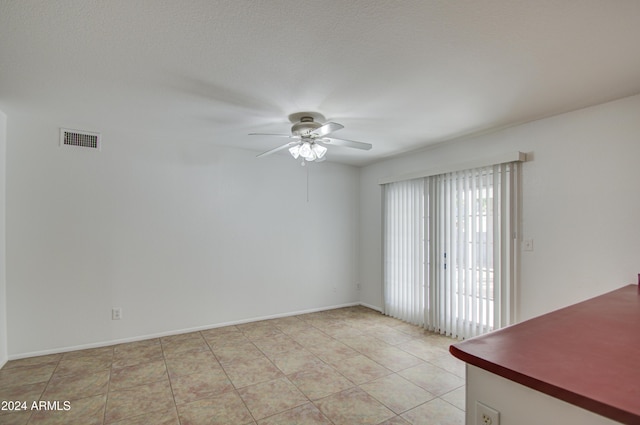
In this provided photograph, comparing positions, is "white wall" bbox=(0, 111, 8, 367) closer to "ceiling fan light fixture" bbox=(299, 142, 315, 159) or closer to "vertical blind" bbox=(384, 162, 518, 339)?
"ceiling fan light fixture" bbox=(299, 142, 315, 159)

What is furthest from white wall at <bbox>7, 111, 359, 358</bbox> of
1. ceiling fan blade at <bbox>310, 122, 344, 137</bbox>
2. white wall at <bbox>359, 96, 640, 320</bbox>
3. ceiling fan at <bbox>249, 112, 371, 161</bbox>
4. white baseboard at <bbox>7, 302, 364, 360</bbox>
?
white wall at <bbox>359, 96, 640, 320</bbox>

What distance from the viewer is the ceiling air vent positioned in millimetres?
3385

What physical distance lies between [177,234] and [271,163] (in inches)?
65.3

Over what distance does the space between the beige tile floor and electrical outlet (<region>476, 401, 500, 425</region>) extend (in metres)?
1.40

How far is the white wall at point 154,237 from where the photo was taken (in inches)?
128

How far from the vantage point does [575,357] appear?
104 centimetres

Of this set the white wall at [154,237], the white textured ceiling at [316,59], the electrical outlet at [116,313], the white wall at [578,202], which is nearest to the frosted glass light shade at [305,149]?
the white textured ceiling at [316,59]

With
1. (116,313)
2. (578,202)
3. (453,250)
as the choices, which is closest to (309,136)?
(453,250)

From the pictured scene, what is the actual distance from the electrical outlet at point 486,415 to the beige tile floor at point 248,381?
1.40 m

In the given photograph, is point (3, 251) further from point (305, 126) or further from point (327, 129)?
point (327, 129)

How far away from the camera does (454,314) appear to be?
3.80 m

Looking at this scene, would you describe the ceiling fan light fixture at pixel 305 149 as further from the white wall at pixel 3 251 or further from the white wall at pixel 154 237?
→ the white wall at pixel 3 251

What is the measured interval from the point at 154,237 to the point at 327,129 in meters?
2.63

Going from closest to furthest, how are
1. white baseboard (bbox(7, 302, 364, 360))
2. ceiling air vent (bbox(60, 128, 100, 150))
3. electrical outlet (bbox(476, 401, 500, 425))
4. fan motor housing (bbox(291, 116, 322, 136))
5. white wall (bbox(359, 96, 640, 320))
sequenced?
electrical outlet (bbox(476, 401, 500, 425)), white wall (bbox(359, 96, 640, 320)), fan motor housing (bbox(291, 116, 322, 136)), white baseboard (bbox(7, 302, 364, 360)), ceiling air vent (bbox(60, 128, 100, 150))
